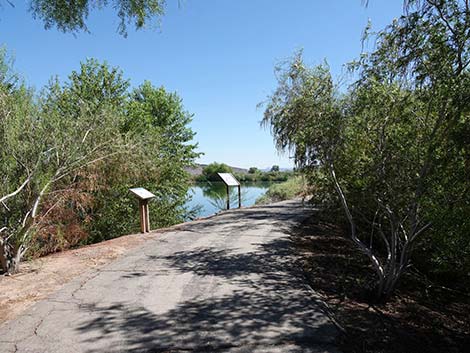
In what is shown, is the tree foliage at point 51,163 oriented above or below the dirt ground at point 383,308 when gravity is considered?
above

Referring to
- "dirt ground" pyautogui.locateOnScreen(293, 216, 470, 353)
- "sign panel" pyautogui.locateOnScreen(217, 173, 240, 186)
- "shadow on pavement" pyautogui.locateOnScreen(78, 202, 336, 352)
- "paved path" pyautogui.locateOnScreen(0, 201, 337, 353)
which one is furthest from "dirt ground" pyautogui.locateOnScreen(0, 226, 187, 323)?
"sign panel" pyautogui.locateOnScreen(217, 173, 240, 186)

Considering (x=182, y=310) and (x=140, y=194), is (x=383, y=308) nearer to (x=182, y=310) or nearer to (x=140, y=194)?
(x=182, y=310)

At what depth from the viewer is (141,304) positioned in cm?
401

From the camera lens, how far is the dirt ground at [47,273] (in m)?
4.20

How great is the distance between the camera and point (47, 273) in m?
5.34

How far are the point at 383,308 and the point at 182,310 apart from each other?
253cm

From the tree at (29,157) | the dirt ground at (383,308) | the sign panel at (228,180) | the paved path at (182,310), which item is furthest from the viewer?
the sign panel at (228,180)

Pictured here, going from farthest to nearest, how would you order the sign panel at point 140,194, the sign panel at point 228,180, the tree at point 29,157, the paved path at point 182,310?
1. the sign panel at point 228,180
2. the sign panel at point 140,194
3. the tree at point 29,157
4. the paved path at point 182,310

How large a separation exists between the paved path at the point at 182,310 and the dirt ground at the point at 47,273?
0.23 meters

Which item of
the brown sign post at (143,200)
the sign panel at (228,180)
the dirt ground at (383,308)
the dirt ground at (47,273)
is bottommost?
the dirt ground at (383,308)

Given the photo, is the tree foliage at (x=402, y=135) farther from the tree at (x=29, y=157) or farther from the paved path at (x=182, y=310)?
the tree at (x=29, y=157)

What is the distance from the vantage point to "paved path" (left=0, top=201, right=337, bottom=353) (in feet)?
10.3

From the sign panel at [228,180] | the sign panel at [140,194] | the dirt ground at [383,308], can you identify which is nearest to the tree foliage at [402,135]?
the dirt ground at [383,308]

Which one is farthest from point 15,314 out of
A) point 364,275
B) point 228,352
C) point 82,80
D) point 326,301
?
point 82,80
